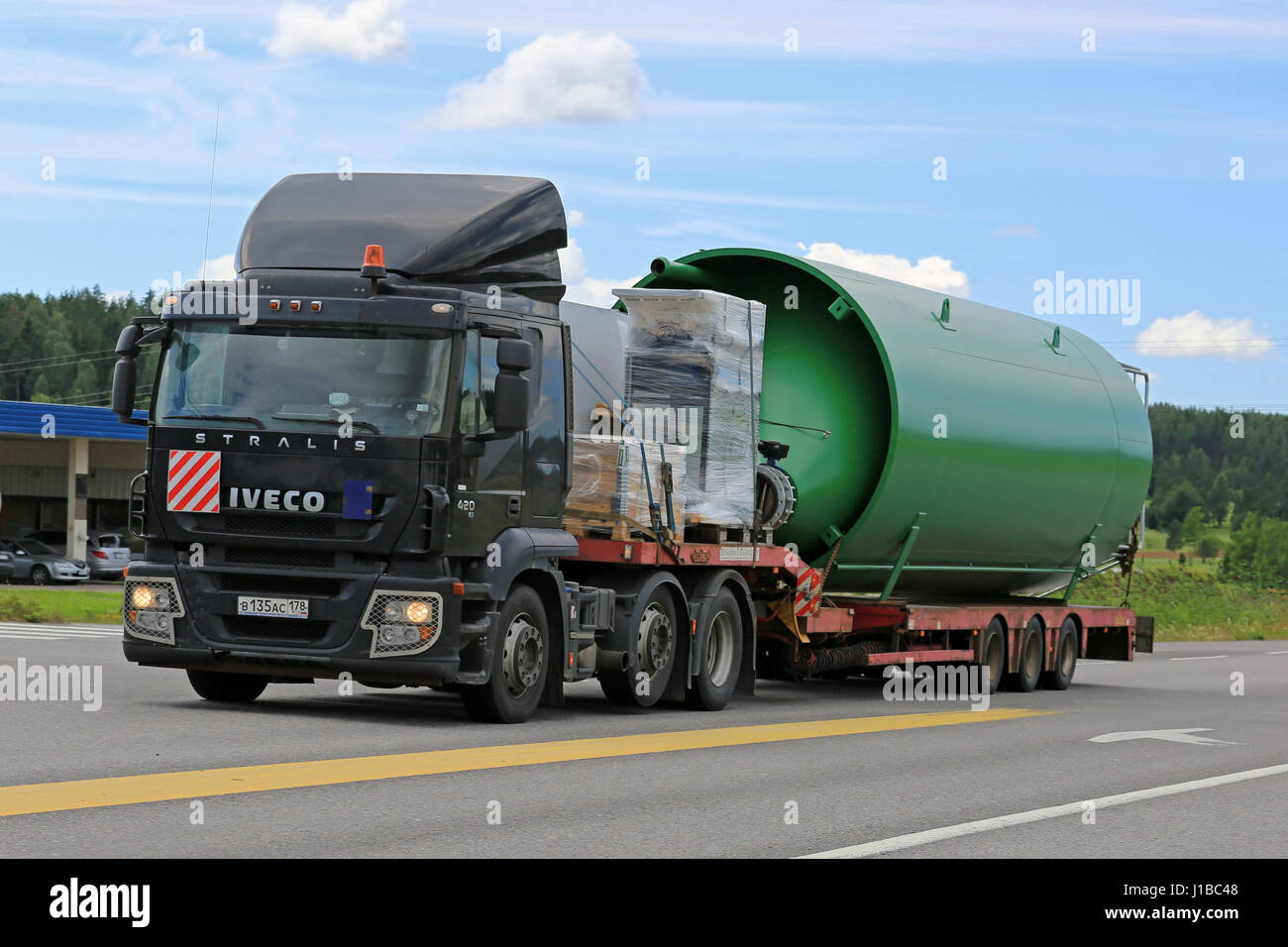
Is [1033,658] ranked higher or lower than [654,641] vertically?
lower

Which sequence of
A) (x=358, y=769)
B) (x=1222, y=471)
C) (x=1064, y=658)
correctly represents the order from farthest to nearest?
(x=1222, y=471) → (x=1064, y=658) → (x=358, y=769)

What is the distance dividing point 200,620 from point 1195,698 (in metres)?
12.6

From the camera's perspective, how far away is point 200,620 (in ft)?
40.3

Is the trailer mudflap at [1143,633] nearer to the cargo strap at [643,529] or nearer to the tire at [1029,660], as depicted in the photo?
the tire at [1029,660]

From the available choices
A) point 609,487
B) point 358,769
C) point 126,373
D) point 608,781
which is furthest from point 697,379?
point 358,769

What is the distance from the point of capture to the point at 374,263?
12.2m

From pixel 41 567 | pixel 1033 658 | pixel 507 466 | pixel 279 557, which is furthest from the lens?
pixel 41 567

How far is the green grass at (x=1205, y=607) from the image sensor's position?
47.8 metres

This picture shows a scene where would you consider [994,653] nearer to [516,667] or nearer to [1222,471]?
[516,667]

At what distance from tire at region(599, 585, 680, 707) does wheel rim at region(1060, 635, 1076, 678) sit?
27.8ft

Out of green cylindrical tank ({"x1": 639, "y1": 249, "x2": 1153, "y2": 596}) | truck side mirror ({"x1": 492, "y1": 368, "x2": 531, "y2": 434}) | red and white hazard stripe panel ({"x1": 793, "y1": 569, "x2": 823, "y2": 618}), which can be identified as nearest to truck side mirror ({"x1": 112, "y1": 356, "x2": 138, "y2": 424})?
truck side mirror ({"x1": 492, "y1": 368, "x2": 531, "y2": 434})

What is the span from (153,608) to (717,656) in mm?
5345

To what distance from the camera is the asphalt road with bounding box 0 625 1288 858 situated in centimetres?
793
